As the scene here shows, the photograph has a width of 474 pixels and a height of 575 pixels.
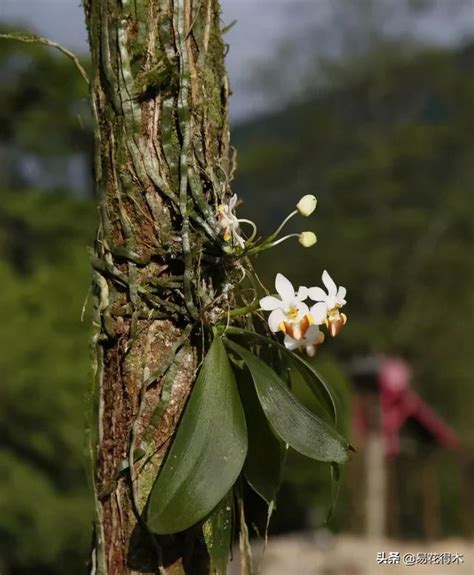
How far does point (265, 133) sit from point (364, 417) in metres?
3.17

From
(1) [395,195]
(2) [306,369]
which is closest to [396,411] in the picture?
(1) [395,195]

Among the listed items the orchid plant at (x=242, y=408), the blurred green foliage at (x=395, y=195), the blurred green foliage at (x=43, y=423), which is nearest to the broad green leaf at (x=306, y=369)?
the orchid plant at (x=242, y=408)

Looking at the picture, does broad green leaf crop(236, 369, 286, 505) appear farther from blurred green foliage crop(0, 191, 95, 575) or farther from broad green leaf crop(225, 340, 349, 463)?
blurred green foliage crop(0, 191, 95, 575)

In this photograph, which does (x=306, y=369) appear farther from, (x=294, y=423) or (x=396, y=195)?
(x=396, y=195)

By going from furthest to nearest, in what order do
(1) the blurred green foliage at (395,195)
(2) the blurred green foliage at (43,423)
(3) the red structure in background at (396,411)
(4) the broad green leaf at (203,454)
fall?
(1) the blurred green foliage at (395,195) → (3) the red structure in background at (396,411) → (2) the blurred green foliage at (43,423) → (4) the broad green leaf at (203,454)

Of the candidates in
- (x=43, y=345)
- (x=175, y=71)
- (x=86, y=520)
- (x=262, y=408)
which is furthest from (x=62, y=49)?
(x=86, y=520)

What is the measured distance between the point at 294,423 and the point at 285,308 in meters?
0.07

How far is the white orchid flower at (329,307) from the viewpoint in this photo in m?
0.58

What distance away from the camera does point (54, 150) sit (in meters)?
5.20

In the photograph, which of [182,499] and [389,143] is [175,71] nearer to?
[182,499]

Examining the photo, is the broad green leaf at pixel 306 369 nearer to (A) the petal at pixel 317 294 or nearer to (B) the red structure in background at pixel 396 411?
(A) the petal at pixel 317 294

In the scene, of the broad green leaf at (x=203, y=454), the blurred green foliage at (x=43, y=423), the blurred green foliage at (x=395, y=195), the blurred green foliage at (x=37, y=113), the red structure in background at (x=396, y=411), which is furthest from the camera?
the blurred green foliage at (x=395, y=195)

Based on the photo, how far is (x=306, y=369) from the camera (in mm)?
602

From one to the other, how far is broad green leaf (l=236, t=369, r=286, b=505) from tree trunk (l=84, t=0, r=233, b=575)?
0.12ft
